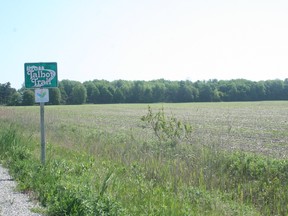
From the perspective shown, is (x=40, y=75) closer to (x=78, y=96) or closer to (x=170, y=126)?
(x=170, y=126)

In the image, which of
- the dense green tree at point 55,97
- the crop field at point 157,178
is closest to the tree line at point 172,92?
the dense green tree at point 55,97

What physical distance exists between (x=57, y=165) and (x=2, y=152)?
12.4 ft

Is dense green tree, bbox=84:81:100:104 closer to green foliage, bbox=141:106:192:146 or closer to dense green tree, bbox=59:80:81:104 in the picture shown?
dense green tree, bbox=59:80:81:104

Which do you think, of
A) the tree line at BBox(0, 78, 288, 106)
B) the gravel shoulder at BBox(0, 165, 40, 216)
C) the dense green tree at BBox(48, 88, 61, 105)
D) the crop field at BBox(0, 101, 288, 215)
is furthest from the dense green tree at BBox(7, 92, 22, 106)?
the gravel shoulder at BBox(0, 165, 40, 216)

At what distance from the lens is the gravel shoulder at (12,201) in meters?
5.91

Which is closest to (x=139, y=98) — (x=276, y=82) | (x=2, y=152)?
(x=276, y=82)

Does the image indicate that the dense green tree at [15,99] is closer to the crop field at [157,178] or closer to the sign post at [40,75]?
the crop field at [157,178]

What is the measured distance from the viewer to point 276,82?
430 feet

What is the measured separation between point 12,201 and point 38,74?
11.5 ft

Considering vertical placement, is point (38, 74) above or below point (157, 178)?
above

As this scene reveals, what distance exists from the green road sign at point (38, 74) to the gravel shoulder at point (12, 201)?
2520 mm

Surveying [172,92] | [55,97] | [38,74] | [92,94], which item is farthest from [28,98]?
[38,74]

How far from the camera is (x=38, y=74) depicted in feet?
28.6

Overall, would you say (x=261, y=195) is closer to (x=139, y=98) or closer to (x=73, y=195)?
(x=73, y=195)
